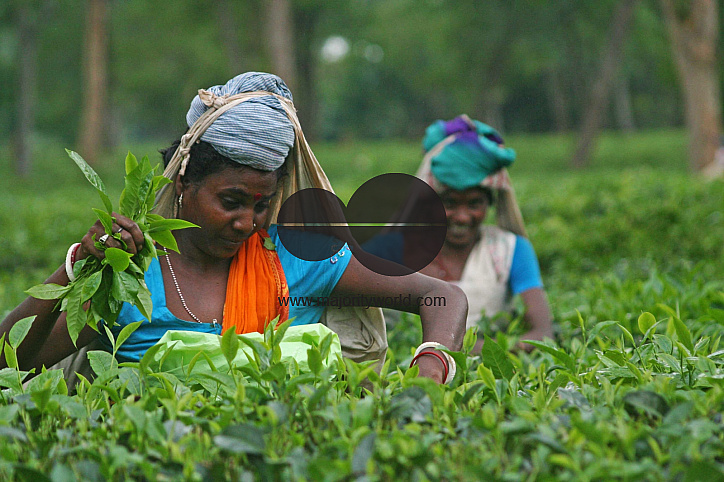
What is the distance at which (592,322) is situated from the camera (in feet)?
9.70

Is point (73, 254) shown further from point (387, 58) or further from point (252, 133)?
point (387, 58)

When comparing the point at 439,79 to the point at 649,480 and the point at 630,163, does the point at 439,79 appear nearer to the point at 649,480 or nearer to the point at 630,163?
the point at 630,163

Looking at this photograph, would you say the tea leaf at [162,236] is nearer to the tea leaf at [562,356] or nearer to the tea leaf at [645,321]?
the tea leaf at [562,356]

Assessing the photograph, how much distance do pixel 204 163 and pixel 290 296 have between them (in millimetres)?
483

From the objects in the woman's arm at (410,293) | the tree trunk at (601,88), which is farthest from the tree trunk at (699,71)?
the woman's arm at (410,293)

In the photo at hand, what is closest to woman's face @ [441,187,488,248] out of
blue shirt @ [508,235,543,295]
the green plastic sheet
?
blue shirt @ [508,235,543,295]

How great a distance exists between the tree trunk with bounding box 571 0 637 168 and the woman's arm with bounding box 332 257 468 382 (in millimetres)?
16530

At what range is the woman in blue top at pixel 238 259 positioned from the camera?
2197 mm

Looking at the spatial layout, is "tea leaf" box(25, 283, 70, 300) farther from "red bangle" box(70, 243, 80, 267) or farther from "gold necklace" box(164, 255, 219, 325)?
"gold necklace" box(164, 255, 219, 325)

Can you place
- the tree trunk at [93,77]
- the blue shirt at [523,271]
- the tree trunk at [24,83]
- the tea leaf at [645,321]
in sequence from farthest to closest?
the tree trunk at [24,83] → the tree trunk at [93,77] → the blue shirt at [523,271] → the tea leaf at [645,321]

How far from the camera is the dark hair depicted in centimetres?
224

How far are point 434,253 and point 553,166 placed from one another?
17.3 m

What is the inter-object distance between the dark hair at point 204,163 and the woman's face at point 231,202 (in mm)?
13

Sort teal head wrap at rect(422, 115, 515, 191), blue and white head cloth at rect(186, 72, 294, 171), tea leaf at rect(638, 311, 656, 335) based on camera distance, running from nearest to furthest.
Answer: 1. tea leaf at rect(638, 311, 656, 335)
2. blue and white head cloth at rect(186, 72, 294, 171)
3. teal head wrap at rect(422, 115, 515, 191)
